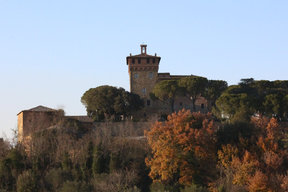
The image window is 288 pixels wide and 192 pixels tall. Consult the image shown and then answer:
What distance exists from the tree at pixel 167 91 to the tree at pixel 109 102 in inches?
112

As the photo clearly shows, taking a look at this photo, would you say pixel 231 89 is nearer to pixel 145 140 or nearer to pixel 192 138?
pixel 145 140

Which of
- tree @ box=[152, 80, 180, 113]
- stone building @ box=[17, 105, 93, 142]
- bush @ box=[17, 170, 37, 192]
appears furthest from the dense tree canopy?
bush @ box=[17, 170, 37, 192]

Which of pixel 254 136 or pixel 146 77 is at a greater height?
pixel 146 77

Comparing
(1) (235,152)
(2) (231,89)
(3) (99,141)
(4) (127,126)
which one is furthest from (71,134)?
(2) (231,89)

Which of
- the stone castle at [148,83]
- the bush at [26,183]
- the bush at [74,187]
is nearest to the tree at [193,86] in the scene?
the stone castle at [148,83]

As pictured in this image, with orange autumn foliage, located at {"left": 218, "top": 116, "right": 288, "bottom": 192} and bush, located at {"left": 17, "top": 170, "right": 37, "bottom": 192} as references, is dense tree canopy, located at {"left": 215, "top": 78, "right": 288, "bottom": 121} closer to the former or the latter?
orange autumn foliage, located at {"left": 218, "top": 116, "right": 288, "bottom": 192}

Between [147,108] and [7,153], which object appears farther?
[147,108]

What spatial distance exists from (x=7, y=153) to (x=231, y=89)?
24.3m

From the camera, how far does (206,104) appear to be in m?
49.1

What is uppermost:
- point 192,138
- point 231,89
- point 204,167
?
point 231,89

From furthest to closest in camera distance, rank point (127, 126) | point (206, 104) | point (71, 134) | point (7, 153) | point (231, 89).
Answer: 1. point (206, 104)
2. point (231, 89)
3. point (127, 126)
4. point (71, 134)
5. point (7, 153)

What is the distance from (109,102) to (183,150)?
17796 millimetres

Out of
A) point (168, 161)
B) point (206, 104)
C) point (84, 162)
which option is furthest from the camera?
point (206, 104)

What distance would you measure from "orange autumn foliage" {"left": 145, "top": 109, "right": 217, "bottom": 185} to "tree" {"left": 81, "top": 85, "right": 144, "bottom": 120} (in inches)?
613
